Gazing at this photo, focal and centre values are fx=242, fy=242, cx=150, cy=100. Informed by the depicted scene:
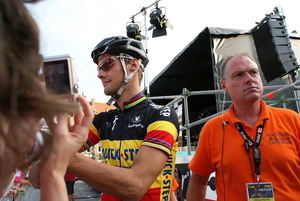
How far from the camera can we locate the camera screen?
68 centimetres

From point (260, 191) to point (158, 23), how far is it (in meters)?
7.94

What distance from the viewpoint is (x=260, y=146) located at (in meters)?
1.90

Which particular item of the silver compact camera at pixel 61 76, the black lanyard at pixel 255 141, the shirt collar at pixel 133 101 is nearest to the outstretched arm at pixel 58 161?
the silver compact camera at pixel 61 76

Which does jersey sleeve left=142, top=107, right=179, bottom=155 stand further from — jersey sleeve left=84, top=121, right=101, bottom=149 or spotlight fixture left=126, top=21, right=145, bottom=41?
spotlight fixture left=126, top=21, right=145, bottom=41

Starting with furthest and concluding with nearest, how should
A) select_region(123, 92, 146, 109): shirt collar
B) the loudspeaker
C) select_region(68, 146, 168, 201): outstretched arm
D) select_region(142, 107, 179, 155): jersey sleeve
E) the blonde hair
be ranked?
1. the loudspeaker
2. select_region(123, 92, 146, 109): shirt collar
3. select_region(142, 107, 179, 155): jersey sleeve
4. select_region(68, 146, 168, 201): outstretched arm
5. the blonde hair

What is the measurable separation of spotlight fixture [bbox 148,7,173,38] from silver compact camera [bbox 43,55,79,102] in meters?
8.42

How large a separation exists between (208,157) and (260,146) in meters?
0.50

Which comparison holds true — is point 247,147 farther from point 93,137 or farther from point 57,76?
point 57,76

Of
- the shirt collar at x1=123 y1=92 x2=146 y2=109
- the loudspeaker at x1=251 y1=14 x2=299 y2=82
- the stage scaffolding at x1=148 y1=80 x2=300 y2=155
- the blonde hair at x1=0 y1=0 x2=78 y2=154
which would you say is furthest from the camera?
the loudspeaker at x1=251 y1=14 x2=299 y2=82

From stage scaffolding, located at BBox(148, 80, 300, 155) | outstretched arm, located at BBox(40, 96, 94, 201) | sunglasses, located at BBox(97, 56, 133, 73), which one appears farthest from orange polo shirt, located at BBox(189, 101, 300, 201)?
outstretched arm, located at BBox(40, 96, 94, 201)

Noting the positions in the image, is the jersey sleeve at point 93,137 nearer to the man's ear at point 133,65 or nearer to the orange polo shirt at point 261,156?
the man's ear at point 133,65

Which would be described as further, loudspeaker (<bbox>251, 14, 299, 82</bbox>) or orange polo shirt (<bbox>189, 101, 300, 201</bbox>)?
loudspeaker (<bbox>251, 14, 299, 82</bbox>)

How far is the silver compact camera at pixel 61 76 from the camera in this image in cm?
69

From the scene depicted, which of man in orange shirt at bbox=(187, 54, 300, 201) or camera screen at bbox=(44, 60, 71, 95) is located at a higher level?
camera screen at bbox=(44, 60, 71, 95)
